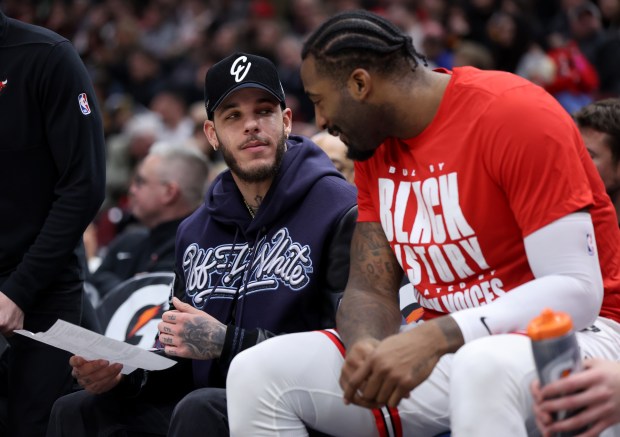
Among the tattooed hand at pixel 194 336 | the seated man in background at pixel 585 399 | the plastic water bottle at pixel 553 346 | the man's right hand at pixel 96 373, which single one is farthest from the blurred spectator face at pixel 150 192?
the plastic water bottle at pixel 553 346

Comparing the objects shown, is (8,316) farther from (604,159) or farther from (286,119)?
(604,159)

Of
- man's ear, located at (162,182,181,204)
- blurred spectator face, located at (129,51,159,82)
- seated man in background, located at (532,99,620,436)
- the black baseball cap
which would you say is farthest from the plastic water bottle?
blurred spectator face, located at (129,51,159,82)

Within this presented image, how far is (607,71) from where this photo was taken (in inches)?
350

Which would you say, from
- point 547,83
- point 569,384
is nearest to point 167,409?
point 569,384

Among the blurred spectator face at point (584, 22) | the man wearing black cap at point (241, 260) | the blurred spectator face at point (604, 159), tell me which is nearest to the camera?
the man wearing black cap at point (241, 260)

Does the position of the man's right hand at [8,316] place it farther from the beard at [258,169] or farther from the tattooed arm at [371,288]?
the tattooed arm at [371,288]

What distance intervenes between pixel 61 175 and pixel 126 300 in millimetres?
1403

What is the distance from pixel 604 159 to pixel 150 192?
300 centimetres

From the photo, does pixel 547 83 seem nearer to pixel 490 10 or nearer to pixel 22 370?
pixel 490 10

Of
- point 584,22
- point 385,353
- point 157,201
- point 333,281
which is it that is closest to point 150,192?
point 157,201

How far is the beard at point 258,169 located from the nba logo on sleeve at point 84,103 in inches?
19.3

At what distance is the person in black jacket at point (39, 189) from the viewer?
139 inches

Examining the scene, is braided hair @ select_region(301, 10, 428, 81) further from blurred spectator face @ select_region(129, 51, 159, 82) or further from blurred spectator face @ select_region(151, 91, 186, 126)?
blurred spectator face @ select_region(129, 51, 159, 82)

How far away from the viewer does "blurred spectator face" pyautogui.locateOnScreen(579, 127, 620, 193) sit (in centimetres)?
396
